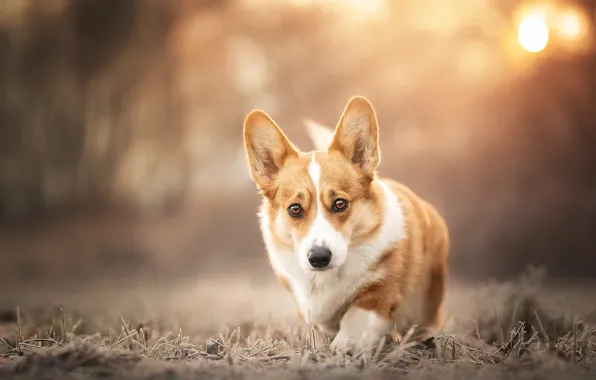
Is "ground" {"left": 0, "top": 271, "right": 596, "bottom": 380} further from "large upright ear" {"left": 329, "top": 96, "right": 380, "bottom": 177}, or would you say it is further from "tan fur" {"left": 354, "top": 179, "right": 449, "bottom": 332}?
"large upright ear" {"left": 329, "top": 96, "right": 380, "bottom": 177}

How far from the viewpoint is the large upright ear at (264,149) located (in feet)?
9.20

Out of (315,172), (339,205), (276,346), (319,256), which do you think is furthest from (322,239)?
(276,346)

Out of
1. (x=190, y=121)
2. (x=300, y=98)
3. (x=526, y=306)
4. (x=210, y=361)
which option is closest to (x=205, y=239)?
(x=190, y=121)

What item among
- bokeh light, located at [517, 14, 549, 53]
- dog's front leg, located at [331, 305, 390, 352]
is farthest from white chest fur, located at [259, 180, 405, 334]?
bokeh light, located at [517, 14, 549, 53]

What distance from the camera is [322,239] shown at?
2.43m

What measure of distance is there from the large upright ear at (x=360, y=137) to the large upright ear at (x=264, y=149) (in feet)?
0.74

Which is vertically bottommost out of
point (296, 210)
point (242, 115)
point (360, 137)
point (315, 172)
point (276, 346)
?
point (276, 346)

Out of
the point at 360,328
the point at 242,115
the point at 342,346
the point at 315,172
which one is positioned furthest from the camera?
the point at 242,115

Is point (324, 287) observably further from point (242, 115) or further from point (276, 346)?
point (242, 115)

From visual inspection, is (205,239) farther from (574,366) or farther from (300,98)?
(574,366)

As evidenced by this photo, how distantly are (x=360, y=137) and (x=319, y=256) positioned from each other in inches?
24.7

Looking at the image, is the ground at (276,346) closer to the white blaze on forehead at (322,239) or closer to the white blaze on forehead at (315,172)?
the white blaze on forehead at (322,239)

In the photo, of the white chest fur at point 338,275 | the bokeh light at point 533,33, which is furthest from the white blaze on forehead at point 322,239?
the bokeh light at point 533,33

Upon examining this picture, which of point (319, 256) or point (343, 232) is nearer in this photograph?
Answer: point (319, 256)
